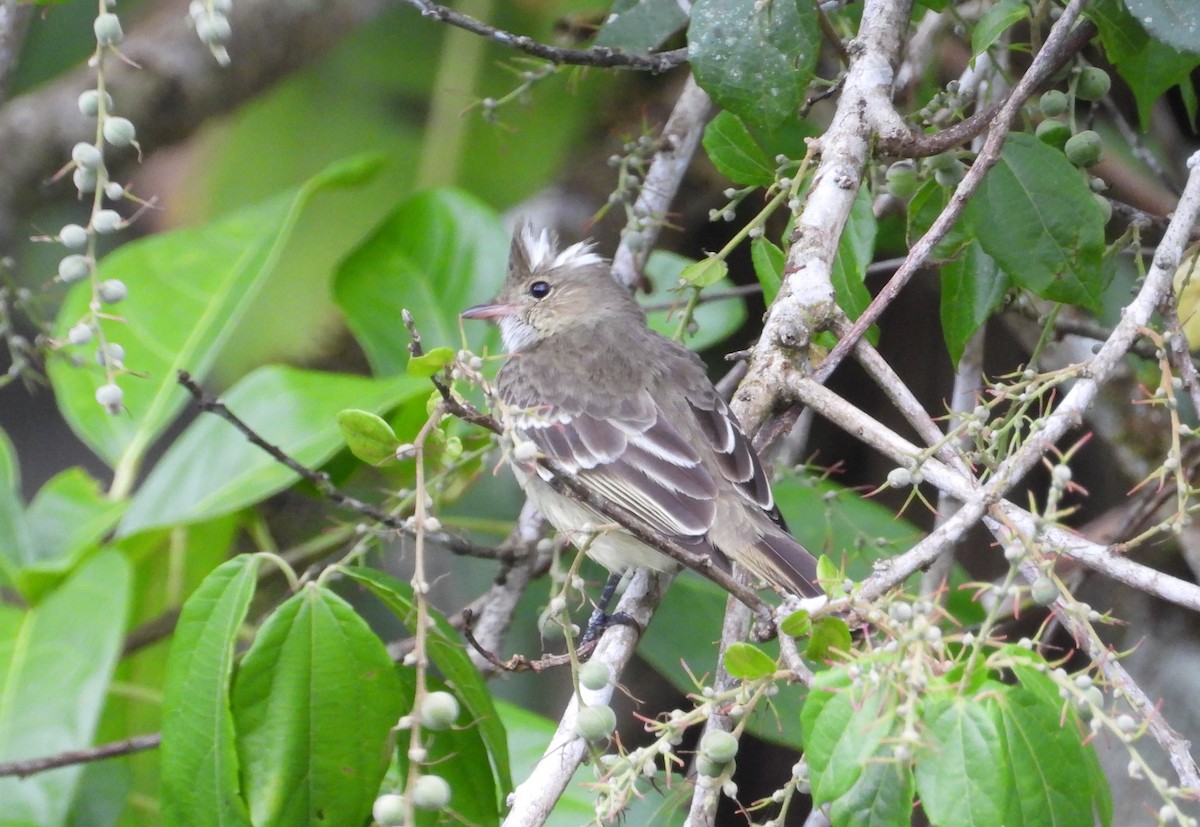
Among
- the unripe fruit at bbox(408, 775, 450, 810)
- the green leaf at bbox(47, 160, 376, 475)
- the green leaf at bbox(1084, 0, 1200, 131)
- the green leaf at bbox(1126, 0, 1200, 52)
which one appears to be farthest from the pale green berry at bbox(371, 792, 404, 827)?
the green leaf at bbox(47, 160, 376, 475)

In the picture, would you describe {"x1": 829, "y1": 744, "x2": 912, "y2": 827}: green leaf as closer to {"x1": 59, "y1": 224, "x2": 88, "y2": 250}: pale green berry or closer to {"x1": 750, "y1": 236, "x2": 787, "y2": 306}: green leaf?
{"x1": 750, "y1": 236, "x2": 787, "y2": 306}: green leaf

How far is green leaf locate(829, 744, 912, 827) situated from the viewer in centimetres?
121

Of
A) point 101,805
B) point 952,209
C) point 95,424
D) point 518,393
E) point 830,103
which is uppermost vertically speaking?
point 952,209

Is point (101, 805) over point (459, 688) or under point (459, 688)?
under

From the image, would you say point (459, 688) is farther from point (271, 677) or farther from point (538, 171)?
point (538, 171)

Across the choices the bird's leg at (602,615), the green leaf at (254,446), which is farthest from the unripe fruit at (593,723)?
the green leaf at (254,446)

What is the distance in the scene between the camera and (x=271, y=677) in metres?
1.73

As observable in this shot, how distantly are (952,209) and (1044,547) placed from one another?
55 cm

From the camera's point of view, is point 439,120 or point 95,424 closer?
point 95,424

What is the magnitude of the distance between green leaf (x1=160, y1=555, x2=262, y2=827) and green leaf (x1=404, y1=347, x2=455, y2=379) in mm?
588

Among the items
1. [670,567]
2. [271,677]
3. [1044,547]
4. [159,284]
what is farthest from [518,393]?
[1044,547]

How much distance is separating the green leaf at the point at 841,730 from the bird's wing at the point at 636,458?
42.7 inches

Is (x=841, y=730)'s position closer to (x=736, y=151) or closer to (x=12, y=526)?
(x=736, y=151)

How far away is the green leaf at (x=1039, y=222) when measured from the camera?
1.88 m
